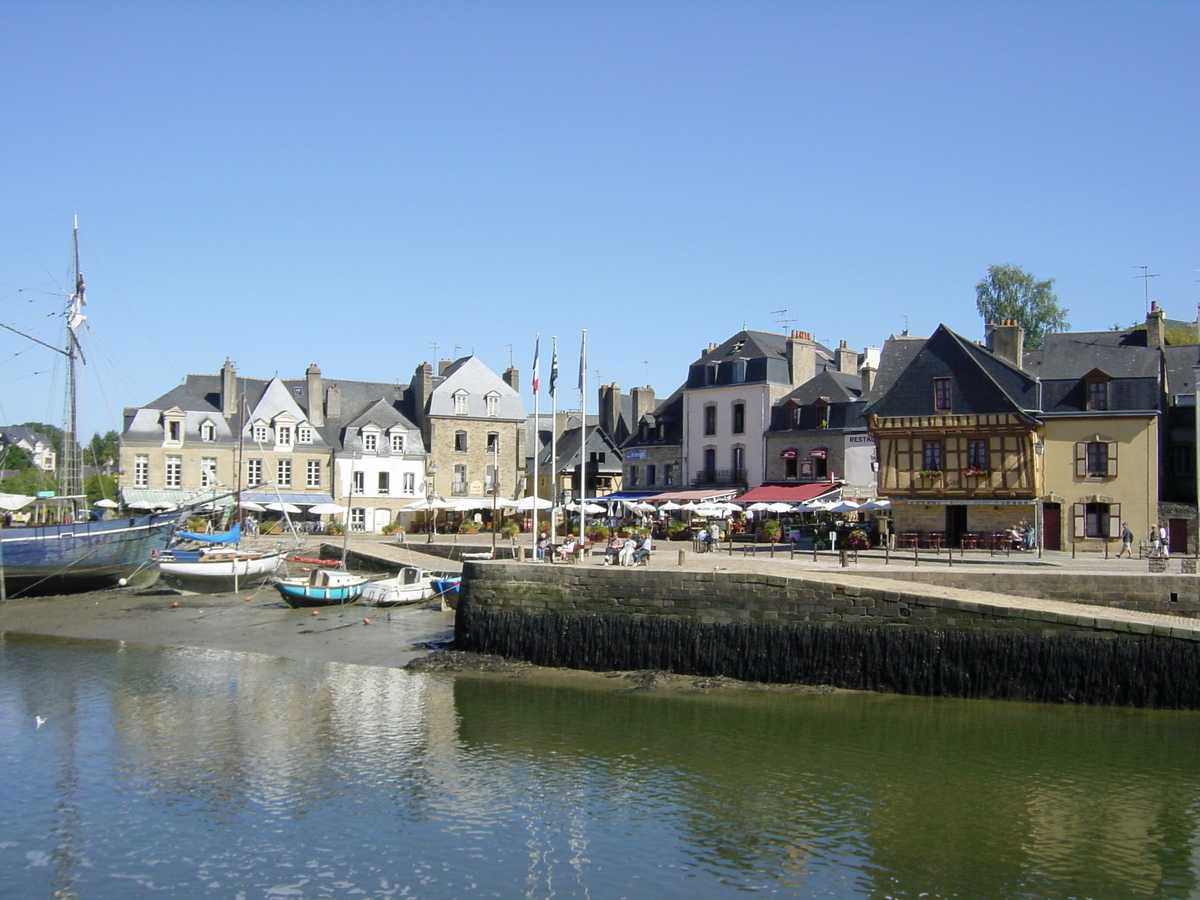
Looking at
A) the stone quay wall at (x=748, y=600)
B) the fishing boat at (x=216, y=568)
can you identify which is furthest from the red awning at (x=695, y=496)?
the stone quay wall at (x=748, y=600)

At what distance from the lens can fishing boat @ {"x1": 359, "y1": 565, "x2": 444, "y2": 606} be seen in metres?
30.5

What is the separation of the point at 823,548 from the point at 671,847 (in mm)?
21678

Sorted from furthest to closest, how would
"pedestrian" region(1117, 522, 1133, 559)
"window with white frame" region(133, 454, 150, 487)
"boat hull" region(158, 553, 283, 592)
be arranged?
"window with white frame" region(133, 454, 150, 487)
"boat hull" region(158, 553, 283, 592)
"pedestrian" region(1117, 522, 1133, 559)

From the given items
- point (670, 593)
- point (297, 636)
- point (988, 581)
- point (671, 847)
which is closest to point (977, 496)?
point (988, 581)

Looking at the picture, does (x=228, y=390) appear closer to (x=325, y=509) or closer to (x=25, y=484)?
(x=325, y=509)

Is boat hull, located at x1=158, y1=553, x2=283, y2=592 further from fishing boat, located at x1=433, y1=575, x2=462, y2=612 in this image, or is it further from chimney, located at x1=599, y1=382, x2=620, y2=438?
chimney, located at x1=599, y1=382, x2=620, y2=438

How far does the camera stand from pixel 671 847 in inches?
517

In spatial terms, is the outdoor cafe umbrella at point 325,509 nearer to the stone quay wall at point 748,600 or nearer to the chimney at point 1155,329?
the stone quay wall at point 748,600

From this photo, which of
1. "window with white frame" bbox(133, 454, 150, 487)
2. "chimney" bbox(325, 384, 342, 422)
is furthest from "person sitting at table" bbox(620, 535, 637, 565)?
"chimney" bbox(325, 384, 342, 422)

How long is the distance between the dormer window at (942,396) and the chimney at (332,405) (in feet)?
101

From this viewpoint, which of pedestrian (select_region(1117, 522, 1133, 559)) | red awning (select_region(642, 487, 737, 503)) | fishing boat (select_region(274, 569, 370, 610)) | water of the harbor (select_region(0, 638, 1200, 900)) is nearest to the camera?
water of the harbor (select_region(0, 638, 1200, 900))

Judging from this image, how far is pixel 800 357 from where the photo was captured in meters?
47.2

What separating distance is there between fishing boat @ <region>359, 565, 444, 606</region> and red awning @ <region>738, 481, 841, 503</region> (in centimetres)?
1485

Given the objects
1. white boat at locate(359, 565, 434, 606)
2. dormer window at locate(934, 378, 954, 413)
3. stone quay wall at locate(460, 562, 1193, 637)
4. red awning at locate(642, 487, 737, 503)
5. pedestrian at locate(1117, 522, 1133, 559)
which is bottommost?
white boat at locate(359, 565, 434, 606)
